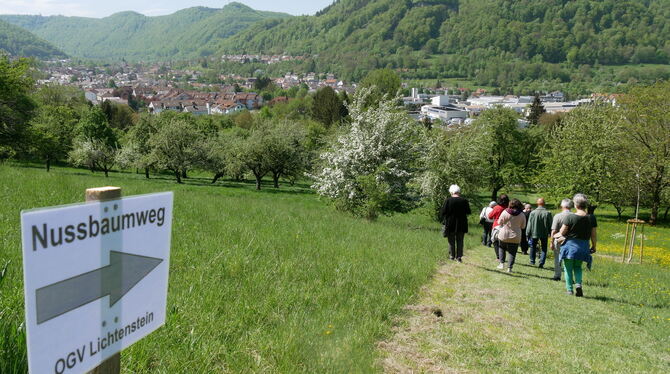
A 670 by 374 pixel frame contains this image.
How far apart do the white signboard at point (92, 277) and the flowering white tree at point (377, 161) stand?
56.0ft

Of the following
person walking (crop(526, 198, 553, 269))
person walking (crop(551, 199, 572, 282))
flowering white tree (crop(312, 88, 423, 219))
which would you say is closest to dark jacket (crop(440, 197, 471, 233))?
person walking (crop(551, 199, 572, 282))

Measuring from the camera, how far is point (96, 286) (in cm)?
172

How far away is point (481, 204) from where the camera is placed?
1033 inches

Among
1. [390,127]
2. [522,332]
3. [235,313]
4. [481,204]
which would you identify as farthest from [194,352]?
[481,204]

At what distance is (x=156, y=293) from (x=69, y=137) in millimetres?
63830

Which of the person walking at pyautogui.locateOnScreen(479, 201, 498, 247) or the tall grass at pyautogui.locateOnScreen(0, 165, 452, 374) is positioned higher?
the tall grass at pyautogui.locateOnScreen(0, 165, 452, 374)

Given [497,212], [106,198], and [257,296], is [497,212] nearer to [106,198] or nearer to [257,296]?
[257,296]

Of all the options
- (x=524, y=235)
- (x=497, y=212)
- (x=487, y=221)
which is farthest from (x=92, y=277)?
(x=524, y=235)

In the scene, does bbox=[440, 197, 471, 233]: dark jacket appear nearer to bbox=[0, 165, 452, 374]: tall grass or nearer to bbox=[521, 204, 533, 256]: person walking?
bbox=[0, 165, 452, 374]: tall grass

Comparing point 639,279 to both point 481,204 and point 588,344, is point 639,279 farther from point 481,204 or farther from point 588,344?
point 481,204

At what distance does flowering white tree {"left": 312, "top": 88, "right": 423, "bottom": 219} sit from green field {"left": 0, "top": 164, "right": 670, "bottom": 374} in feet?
31.5

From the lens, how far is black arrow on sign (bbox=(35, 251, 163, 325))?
1.51m

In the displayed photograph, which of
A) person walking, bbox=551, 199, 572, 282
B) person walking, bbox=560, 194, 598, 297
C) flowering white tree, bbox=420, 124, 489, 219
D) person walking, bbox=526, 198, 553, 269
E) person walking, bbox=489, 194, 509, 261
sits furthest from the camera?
flowering white tree, bbox=420, 124, 489, 219

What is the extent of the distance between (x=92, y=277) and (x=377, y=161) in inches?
728
